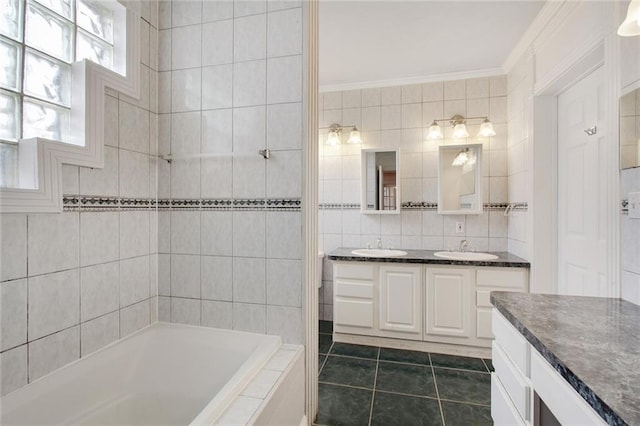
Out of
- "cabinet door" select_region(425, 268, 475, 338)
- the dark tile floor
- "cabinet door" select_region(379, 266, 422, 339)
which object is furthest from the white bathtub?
"cabinet door" select_region(425, 268, 475, 338)

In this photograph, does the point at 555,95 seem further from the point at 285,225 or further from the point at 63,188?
the point at 63,188

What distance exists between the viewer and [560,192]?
225 centimetres

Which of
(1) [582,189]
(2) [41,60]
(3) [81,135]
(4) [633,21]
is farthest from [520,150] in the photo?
(2) [41,60]

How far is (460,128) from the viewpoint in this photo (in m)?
2.88

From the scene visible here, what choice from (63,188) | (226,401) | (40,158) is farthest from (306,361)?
(40,158)

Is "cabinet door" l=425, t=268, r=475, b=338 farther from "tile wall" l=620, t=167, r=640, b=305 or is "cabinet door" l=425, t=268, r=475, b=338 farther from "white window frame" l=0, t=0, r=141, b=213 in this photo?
"white window frame" l=0, t=0, r=141, b=213

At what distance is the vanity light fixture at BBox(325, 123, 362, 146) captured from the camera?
10.4 feet

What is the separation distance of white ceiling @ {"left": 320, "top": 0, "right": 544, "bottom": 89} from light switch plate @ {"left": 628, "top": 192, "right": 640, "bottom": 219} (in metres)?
1.51

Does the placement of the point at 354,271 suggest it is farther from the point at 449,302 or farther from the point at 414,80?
the point at 414,80

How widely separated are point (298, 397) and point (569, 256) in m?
2.06

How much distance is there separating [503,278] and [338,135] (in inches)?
79.6

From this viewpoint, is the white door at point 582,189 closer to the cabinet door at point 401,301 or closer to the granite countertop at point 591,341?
the granite countertop at point 591,341

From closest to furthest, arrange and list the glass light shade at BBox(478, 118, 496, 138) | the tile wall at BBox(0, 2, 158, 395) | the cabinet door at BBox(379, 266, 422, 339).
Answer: the tile wall at BBox(0, 2, 158, 395)
the cabinet door at BBox(379, 266, 422, 339)
the glass light shade at BBox(478, 118, 496, 138)

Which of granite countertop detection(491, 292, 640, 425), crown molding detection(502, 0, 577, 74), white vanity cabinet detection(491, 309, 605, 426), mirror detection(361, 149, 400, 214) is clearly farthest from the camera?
mirror detection(361, 149, 400, 214)
